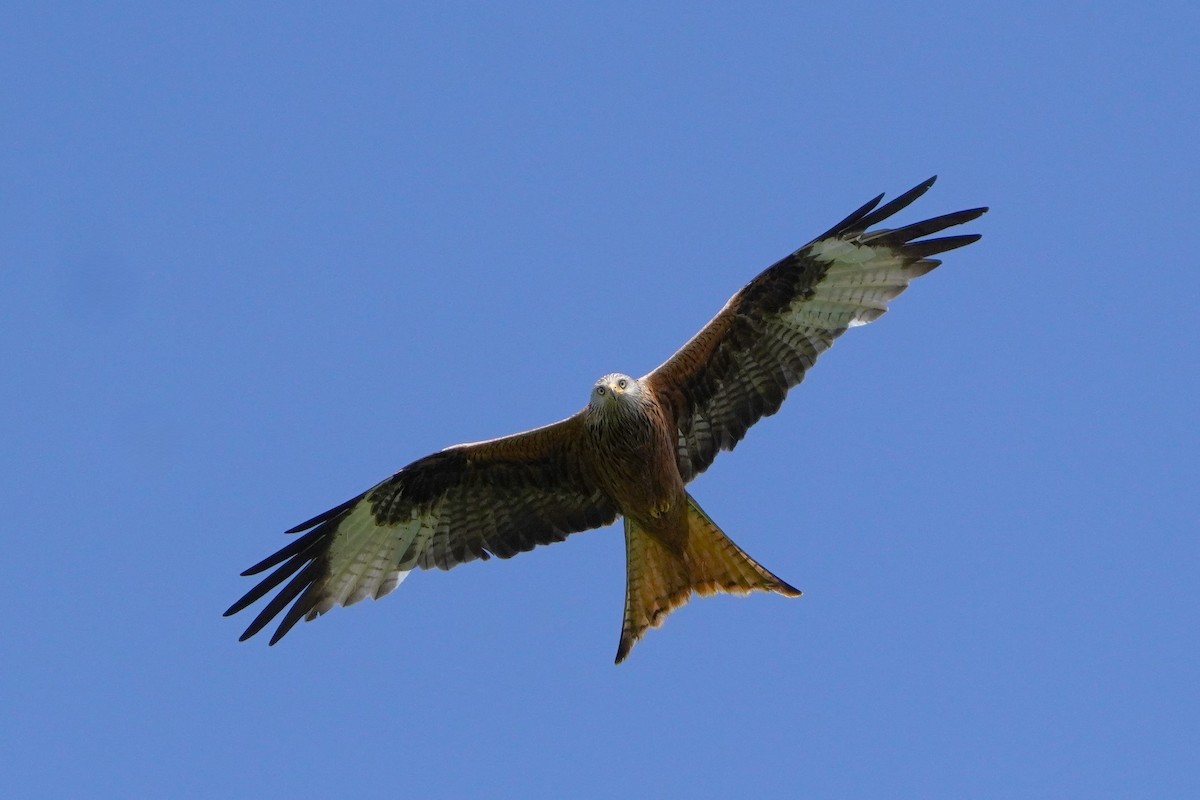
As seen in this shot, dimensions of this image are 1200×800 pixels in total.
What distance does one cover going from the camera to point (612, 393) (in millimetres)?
10680

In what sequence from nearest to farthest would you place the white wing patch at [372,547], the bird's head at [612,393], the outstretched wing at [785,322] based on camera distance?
the bird's head at [612,393], the outstretched wing at [785,322], the white wing patch at [372,547]

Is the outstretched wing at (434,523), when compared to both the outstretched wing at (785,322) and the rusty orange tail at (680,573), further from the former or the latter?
the outstretched wing at (785,322)

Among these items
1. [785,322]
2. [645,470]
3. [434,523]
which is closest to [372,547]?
[434,523]

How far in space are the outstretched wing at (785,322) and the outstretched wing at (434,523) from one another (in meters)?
0.95

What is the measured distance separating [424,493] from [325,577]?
39.2 inches

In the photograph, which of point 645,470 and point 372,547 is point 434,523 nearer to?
point 372,547

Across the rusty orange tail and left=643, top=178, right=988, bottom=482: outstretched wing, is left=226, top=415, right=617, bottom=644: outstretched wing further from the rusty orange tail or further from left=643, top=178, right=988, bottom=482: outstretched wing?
left=643, top=178, right=988, bottom=482: outstretched wing

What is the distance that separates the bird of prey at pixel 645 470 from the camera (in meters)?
11.1

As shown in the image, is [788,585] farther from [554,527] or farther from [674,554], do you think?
[554,527]

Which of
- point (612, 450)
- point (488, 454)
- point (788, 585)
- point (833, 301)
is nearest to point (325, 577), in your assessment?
point (488, 454)

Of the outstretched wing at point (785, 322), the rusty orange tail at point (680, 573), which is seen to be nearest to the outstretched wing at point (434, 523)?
the rusty orange tail at point (680, 573)

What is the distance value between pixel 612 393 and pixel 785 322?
63.1 inches

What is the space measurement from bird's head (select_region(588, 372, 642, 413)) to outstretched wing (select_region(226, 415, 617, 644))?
3.02 feet

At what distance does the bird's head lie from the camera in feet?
35.0
